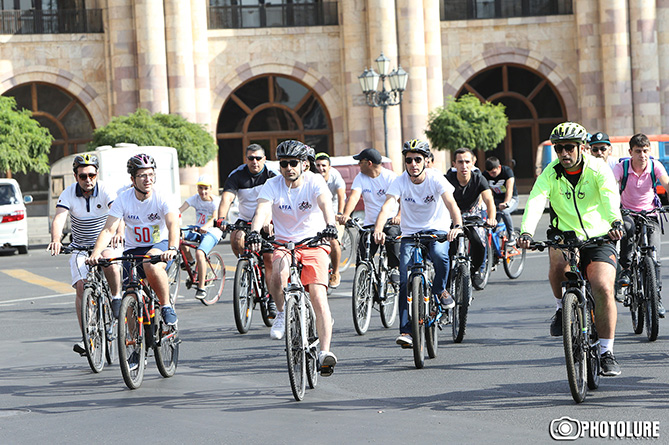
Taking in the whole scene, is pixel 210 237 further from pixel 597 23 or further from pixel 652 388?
pixel 597 23

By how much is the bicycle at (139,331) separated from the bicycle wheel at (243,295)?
220 cm

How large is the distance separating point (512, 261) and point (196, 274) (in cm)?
438

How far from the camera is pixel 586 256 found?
727 centimetres

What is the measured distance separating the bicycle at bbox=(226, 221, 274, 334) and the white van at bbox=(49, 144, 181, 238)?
15671 mm

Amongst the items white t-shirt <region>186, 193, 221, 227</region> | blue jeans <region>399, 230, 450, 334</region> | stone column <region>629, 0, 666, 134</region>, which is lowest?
blue jeans <region>399, 230, 450, 334</region>

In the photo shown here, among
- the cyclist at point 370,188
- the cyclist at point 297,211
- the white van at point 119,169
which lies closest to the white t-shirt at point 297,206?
the cyclist at point 297,211

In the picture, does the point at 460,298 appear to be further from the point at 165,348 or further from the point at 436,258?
the point at 165,348

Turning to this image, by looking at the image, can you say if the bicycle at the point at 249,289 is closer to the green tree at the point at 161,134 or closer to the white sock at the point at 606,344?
the white sock at the point at 606,344

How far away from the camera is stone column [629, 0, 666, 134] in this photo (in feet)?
123

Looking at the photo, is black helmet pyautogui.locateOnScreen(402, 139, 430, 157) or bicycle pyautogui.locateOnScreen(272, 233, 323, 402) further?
black helmet pyautogui.locateOnScreen(402, 139, 430, 157)

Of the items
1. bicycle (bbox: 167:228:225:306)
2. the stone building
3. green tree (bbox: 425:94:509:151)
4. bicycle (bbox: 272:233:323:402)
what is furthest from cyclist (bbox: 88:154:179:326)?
the stone building

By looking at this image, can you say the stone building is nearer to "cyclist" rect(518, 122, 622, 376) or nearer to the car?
the car

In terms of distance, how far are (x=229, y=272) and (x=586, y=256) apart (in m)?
10.7

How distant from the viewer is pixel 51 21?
123 feet
